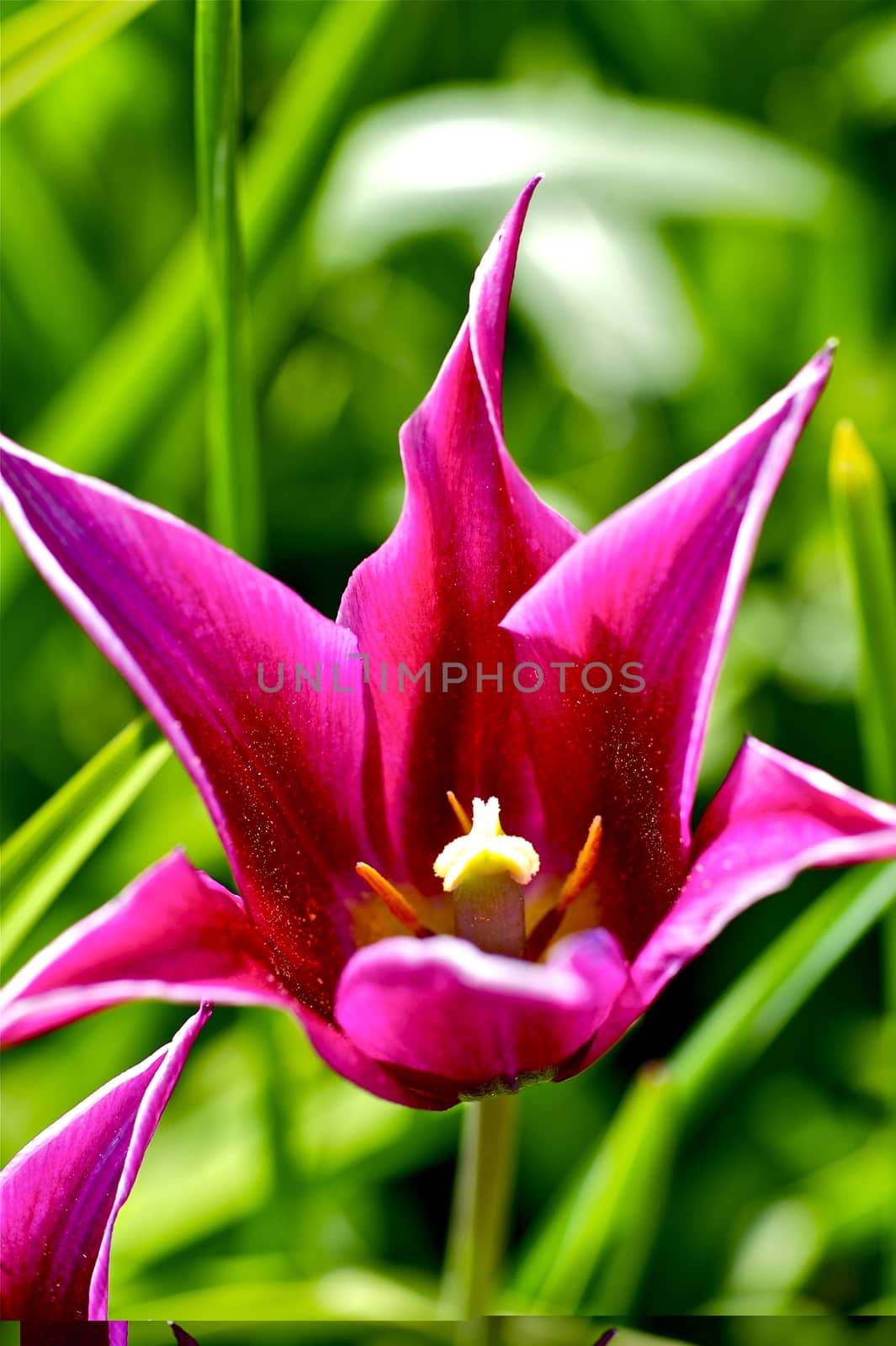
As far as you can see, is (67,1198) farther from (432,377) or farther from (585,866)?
(432,377)

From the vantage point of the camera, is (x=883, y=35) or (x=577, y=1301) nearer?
(x=577, y=1301)

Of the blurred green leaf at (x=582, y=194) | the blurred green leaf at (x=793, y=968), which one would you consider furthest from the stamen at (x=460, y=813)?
the blurred green leaf at (x=582, y=194)

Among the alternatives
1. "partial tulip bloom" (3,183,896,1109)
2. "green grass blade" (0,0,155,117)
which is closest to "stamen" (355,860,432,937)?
"partial tulip bloom" (3,183,896,1109)

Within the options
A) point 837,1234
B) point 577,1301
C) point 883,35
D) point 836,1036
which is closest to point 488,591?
point 577,1301

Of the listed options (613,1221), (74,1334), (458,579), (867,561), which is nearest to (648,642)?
(458,579)

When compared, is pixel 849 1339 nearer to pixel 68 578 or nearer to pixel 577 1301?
pixel 577 1301

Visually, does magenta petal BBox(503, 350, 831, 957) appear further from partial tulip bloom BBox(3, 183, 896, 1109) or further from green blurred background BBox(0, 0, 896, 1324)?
green blurred background BBox(0, 0, 896, 1324)
